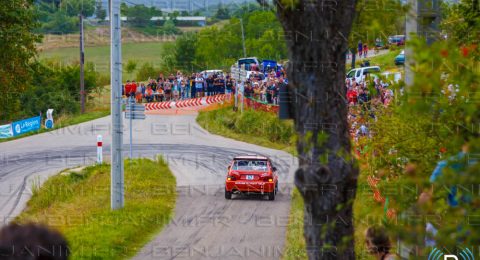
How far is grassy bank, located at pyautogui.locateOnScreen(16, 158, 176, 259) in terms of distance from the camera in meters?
16.3

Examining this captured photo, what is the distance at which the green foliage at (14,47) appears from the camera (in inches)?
1496

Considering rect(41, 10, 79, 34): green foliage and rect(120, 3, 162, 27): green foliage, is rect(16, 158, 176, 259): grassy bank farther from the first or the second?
rect(41, 10, 79, 34): green foliage

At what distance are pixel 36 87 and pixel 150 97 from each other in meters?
11.4

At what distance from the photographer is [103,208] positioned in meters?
20.8

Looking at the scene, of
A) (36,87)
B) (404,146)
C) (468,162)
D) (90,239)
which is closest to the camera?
(468,162)

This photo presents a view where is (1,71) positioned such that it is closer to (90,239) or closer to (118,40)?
(118,40)

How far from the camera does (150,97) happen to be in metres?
50.2

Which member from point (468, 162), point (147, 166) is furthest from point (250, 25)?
point (468, 162)

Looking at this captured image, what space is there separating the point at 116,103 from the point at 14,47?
20.7 metres

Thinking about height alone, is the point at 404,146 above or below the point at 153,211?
above

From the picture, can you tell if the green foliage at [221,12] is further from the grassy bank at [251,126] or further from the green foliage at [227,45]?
the grassy bank at [251,126]

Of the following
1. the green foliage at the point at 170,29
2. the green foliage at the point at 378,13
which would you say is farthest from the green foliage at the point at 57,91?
the green foliage at the point at 378,13

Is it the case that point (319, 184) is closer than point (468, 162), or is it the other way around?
point (468, 162)

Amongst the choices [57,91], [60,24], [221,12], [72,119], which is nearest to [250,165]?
[72,119]
